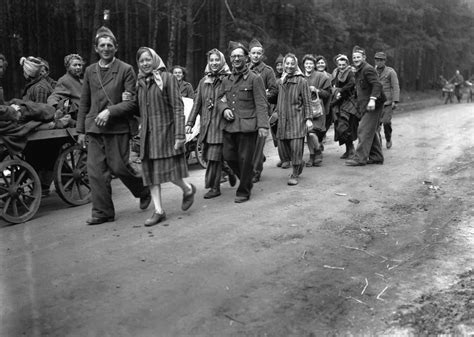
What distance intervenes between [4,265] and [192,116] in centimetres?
337

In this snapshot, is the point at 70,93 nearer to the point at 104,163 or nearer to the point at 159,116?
the point at 104,163

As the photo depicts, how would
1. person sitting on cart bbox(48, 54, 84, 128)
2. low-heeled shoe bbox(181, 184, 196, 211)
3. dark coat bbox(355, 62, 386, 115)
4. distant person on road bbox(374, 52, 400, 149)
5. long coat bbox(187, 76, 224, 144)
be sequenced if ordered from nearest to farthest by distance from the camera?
1. low-heeled shoe bbox(181, 184, 196, 211)
2. person sitting on cart bbox(48, 54, 84, 128)
3. long coat bbox(187, 76, 224, 144)
4. dark coat bbox(355, 62, 386, 115)
5. distant person on road bbox(374, 52, 400, 149)

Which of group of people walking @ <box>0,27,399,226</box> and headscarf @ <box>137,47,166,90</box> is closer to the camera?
headscarf @ <box>137,47,166,90</box>

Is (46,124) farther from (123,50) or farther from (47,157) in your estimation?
(123,50)

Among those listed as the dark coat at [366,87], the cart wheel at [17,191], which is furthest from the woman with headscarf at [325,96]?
the cart wheel at [17,191]

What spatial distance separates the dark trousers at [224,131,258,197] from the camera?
22.8 ft

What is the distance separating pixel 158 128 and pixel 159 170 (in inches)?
18.2

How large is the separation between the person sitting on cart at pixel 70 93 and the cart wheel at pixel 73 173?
0.39m

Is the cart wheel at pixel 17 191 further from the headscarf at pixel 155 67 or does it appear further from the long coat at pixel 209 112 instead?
the long coat at pixel 209 112

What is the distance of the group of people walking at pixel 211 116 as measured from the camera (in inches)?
232

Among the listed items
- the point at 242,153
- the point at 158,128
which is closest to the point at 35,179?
the point at 158,128

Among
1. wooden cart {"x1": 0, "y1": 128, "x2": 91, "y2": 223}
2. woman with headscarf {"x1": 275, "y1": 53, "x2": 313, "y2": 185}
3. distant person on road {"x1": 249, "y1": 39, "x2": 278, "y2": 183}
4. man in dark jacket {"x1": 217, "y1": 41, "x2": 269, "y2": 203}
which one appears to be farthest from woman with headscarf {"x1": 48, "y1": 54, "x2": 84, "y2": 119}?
woman with headscarf {"x1": 275, "y1": 53, "x2": 313, "y2": 185}

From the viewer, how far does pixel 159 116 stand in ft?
19.4

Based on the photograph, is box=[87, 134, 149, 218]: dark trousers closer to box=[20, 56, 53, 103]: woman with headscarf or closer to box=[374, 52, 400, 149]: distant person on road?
box=[20, 56, 53, 103]: woman with headscarf
